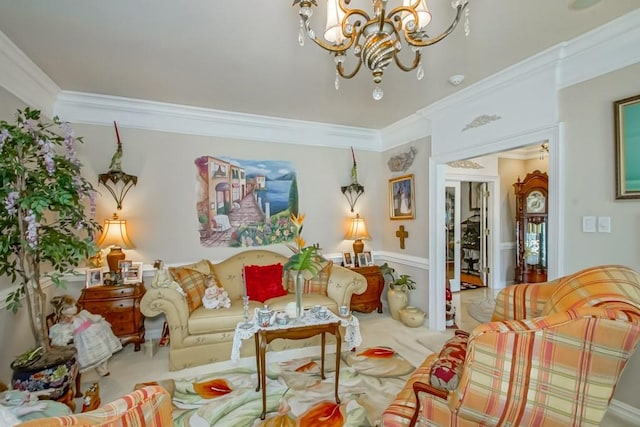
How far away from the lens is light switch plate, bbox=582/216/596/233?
87.7 inches

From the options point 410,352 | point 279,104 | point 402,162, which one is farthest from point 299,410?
point 402,162

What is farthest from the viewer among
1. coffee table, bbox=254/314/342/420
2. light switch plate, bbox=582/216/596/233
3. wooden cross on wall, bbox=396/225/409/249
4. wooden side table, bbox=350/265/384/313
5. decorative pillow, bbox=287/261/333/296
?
wooden cross on wall, bbox=396/225/409/249

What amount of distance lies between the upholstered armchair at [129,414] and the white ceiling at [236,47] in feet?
6.70

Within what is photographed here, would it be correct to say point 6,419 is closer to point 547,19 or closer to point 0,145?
point 0,145

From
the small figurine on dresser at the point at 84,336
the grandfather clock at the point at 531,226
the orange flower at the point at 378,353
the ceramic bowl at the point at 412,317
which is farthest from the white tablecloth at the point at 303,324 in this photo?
the grandfather clock at the point at 531,226

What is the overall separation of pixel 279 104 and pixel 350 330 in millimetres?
2518

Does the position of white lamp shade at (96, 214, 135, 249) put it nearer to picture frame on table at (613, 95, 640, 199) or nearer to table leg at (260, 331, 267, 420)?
table leg at (260, 331, 267, 420)

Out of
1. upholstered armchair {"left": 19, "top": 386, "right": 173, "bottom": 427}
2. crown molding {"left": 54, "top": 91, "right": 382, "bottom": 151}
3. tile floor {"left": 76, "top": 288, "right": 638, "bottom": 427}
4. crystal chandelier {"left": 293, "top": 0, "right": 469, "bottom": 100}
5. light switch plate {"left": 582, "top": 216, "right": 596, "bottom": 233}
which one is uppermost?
crown molding {"left": 54, "top": 91, "right": 382, "bottom": 151}

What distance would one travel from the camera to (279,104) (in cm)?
347

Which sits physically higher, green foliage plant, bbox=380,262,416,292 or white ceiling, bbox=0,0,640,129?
white ceiling, bbox=0,0,640,129

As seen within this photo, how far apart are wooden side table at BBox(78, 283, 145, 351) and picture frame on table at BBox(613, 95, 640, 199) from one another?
4176 millimetres

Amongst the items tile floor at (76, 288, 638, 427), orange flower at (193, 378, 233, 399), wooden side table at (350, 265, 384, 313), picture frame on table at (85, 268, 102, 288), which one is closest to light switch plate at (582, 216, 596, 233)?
tile floor at (76, 288, 638, 427)

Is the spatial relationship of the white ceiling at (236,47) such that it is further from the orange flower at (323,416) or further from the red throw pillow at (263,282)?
the orange flower at (323,416)

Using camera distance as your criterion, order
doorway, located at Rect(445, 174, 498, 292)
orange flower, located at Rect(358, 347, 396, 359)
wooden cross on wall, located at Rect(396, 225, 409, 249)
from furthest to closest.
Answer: doorway, located at Rect(445, 174, 498, 292)
wooden cross on wall, located at Rect(396, 225, 409, 249)
orange flower, located at Rect(358, 347, 396, 359)
